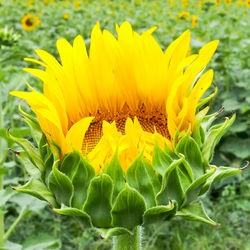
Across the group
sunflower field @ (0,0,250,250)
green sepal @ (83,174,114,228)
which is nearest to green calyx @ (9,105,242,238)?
Result: green sepal @ (83,174,114,228)

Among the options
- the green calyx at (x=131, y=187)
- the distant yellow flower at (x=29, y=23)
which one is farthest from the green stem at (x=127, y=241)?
the distant yellow flower at (x=29, y=23)

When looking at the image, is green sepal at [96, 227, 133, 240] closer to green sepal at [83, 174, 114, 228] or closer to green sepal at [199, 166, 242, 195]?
green sepal at [83, 174, 114, 228]

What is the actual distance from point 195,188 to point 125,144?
150 millimetres

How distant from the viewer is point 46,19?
6203 millimetres

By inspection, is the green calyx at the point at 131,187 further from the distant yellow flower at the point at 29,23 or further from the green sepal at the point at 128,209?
the distant yellow flower at the point at 29,23

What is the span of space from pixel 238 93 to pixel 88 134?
6.86 ft

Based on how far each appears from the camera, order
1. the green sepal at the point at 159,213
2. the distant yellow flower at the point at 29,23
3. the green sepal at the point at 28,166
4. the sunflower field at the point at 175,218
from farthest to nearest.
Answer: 1. the distant yellow flower at the point at 29,23
2. the sunflower field at the point at 175,218
3. the green sepal at the point at 28,166
4. the green sepal at the point at 159,213

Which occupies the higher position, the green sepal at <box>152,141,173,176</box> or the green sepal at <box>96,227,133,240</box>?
the green sepal at <box>152,141,173,176</box>

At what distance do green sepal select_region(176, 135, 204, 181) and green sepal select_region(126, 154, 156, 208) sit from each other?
0.25 feet

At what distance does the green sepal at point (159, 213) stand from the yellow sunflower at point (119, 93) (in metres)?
0.09

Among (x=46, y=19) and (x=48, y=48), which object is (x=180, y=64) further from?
(x=46, y=19)

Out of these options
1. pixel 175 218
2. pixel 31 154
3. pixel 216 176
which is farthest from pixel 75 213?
pixel 175 218

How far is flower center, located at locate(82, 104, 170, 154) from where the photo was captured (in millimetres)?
909

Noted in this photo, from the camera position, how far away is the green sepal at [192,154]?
0.80 meters
